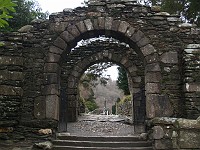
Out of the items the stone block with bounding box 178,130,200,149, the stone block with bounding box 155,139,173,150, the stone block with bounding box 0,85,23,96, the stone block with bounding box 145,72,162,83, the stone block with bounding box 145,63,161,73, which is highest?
the stone block with bounding box 145,63,161,73

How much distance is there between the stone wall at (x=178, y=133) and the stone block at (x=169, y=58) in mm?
2043

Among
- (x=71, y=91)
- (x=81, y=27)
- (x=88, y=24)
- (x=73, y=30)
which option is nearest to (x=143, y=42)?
(x=88, y=24)

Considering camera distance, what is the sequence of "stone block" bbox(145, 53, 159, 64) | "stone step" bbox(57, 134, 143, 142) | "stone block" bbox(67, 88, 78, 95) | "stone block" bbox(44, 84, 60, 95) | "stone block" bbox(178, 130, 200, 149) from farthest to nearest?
"stone block" bbox(67, 88, 78, 95) → "stone step" bbox(57, 134, 143, 142) → "stone block" bbox(145, 53, 159, 64) → "stone block" bbox(44, 84, 60, 95) → "stone block" bbox(178, 130, 200, 149)

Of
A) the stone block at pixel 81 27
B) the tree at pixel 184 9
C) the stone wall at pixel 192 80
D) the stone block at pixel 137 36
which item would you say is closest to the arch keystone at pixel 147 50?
the stone block at pixel 137 36

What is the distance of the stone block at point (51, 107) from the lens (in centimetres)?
700

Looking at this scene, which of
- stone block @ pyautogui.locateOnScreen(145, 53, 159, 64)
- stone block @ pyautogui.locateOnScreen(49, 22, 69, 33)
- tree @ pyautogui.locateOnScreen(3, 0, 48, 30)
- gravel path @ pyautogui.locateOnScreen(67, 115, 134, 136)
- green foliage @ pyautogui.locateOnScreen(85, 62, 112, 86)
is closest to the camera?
stone block @ pyautogui.locateOnScreen(145, 53, 159, 64)

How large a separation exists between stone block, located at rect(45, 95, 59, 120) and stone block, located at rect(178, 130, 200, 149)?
3310 millimetres

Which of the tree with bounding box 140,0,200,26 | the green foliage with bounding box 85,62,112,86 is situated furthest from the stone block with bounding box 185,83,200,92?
the green foliage with bounding box 85,62,112,86

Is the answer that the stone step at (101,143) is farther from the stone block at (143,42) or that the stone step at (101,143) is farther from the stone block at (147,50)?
the stone block at (143,42)

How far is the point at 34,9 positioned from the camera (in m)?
12.7

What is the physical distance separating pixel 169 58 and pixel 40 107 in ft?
12.2

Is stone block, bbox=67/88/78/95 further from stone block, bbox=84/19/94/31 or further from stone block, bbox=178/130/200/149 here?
stone block, bbox=178/130/200/149

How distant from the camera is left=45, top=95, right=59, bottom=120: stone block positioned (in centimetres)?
700

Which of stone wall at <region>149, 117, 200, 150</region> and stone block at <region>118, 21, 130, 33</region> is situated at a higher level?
stone block at <region>118, 21, 130, 33</region>
